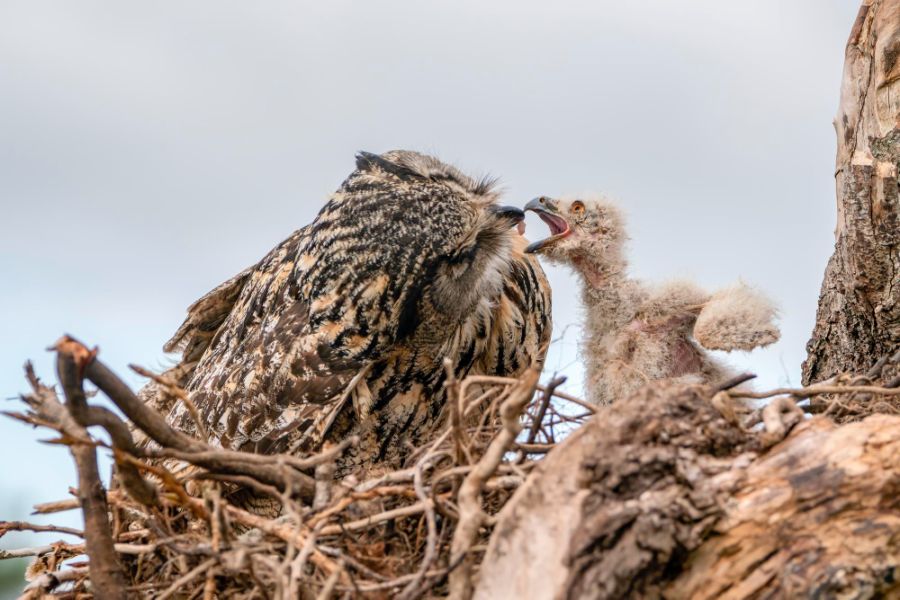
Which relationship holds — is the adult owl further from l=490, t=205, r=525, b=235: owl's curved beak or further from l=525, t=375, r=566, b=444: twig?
l=525, t=375, r=566, b=444: twig

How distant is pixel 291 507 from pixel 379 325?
1184 mm

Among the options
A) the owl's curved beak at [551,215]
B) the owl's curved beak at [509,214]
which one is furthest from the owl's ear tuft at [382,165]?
the owl's curved beak at [551,215]

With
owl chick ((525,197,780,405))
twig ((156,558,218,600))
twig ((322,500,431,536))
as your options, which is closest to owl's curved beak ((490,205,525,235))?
owl chick ((525,197,780,405))

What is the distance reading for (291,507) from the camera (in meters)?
1.81

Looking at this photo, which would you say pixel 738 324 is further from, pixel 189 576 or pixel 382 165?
pixel 189 576

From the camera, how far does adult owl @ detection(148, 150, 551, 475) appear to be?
9.66ft

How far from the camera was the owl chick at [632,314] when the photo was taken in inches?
139

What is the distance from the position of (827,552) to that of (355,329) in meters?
1.62

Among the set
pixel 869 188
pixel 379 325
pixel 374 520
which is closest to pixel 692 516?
pixel 374 520

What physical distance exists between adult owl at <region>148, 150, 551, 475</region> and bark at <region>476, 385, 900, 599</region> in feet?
4.22

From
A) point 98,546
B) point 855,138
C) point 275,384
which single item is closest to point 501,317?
point 275,384

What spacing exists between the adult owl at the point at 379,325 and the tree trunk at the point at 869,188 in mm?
990

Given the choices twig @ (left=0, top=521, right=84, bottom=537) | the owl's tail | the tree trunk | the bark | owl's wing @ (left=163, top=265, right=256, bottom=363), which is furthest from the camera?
owl's wing @ (left=163, top=265, right=256, bottom=363)

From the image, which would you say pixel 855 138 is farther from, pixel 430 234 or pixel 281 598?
pixel 281 598
